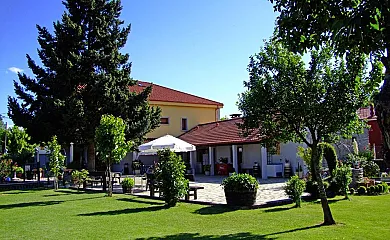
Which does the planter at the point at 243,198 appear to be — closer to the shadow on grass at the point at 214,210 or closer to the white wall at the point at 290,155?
the shadow on grass at the point at 214,210

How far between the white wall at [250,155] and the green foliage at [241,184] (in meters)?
15.0

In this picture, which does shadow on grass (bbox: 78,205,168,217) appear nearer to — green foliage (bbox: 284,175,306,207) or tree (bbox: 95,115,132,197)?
green foliage (bbox: 284,175,306,207)

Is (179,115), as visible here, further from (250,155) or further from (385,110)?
(385,110)

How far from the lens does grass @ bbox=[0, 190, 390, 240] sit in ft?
27.6

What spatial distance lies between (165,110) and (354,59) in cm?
3038

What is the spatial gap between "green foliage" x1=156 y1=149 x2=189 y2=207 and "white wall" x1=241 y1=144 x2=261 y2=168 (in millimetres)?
14413

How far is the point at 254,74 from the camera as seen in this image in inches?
395

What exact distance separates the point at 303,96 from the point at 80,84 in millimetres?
19049

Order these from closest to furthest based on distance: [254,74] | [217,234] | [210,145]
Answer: [217,234] < [254,74] < [210,145]

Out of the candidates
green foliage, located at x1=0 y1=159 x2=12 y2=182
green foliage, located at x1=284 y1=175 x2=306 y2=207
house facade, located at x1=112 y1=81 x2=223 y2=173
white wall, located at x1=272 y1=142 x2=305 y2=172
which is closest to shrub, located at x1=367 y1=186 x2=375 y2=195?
green foliage, located at x1=284 y1=175 x2=306 y2=207

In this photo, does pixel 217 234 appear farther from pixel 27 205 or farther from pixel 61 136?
pixel 61 136

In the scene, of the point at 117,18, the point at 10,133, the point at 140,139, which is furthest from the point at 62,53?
the point at 10,133

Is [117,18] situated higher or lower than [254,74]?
higher

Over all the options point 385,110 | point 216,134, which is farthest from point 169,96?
point 385,110
